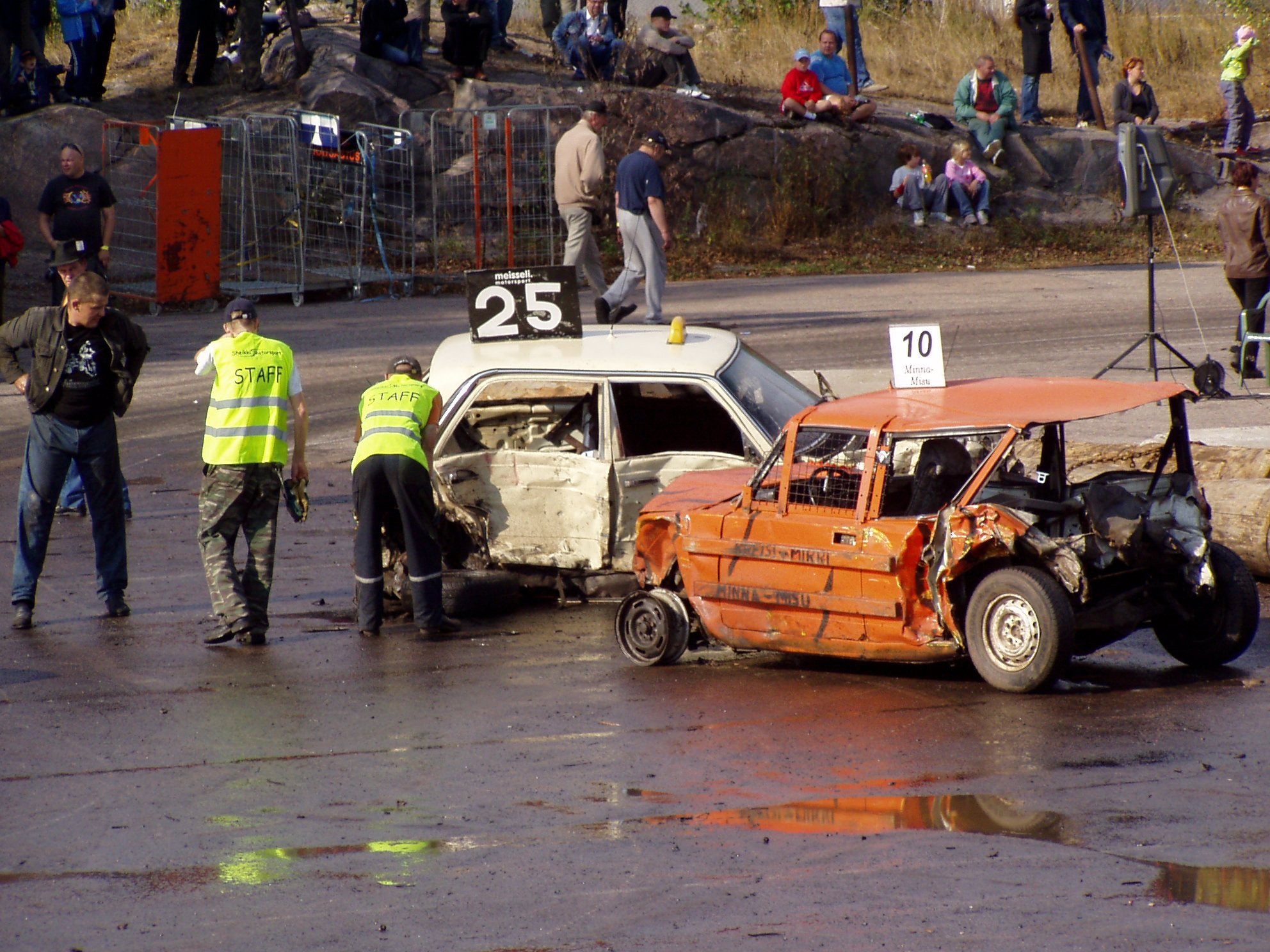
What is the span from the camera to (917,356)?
8156 millimetres

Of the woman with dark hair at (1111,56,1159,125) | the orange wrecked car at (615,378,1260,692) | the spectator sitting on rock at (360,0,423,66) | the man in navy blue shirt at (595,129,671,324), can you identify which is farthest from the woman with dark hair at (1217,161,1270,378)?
the spectator sitting on rock at (360,0,423,66)

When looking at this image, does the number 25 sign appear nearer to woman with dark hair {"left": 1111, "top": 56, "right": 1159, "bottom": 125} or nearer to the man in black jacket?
the man in black jacket

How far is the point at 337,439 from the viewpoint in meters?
14.7

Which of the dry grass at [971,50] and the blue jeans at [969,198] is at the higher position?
the dry grass at [971,50]

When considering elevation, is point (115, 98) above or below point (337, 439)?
above

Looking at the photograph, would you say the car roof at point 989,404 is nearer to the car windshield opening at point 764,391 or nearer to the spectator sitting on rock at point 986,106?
the car windshield opening at point 764,391

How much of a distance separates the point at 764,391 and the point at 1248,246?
8.14m

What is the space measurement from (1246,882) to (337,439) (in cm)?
1085

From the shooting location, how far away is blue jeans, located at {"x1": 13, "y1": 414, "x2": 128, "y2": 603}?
359 inches

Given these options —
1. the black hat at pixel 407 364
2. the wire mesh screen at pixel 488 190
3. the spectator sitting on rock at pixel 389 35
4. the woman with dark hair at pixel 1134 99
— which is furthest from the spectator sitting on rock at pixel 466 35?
the black hat at pixel 407 364

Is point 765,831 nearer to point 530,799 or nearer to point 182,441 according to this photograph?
point 530,799

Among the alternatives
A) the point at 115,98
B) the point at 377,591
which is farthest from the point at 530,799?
the point at 115,98

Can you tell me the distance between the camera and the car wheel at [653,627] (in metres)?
8.18

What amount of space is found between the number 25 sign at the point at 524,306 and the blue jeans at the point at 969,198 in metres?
16.9
